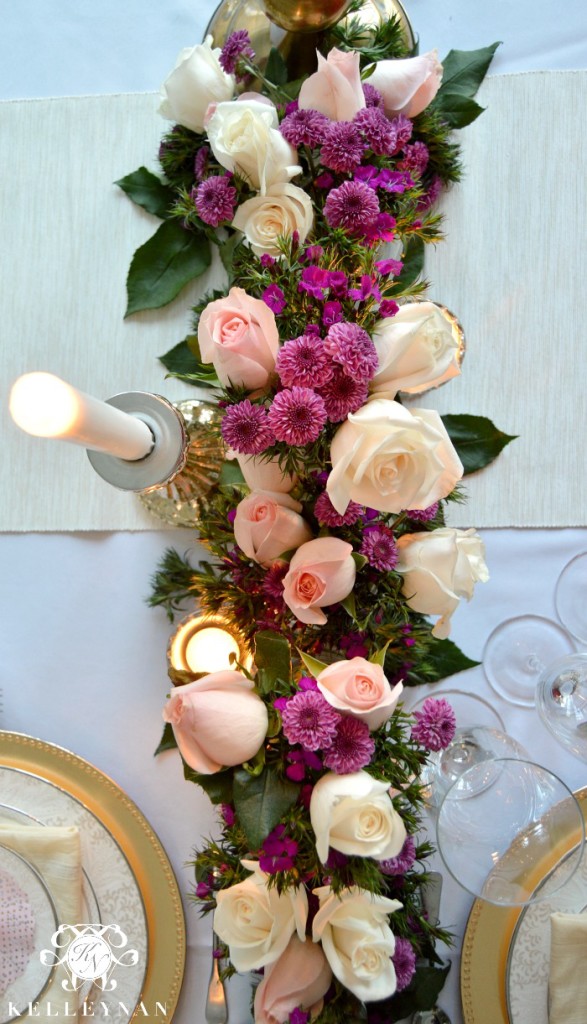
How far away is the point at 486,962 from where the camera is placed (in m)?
0.82

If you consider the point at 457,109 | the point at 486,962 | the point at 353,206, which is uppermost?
the point at 457,109

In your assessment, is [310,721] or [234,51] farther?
[234,51]

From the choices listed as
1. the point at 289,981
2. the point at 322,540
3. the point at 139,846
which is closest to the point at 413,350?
the point at 322,540

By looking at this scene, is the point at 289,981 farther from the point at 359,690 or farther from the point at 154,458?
the point at 154,458

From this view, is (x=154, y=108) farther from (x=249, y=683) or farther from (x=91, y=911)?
(x=91, y=911)

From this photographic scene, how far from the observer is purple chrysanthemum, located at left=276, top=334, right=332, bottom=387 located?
55 cm

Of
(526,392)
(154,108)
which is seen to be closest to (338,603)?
(526,392)

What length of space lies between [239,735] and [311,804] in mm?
73

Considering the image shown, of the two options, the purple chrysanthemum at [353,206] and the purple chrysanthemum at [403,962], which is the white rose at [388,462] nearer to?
the purple chrysanthemum at [353,206]

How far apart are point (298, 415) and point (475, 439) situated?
1.43ft

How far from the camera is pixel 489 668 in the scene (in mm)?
907

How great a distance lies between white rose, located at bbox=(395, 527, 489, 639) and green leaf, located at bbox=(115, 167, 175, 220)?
56cm

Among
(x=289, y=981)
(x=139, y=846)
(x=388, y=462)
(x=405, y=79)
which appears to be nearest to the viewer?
(x=388, y=462)

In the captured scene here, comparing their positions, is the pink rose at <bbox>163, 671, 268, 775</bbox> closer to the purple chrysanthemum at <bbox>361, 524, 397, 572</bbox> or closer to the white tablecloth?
the purple chrysanthemum at <bbox>361, 524, 397, 572</bbox>
